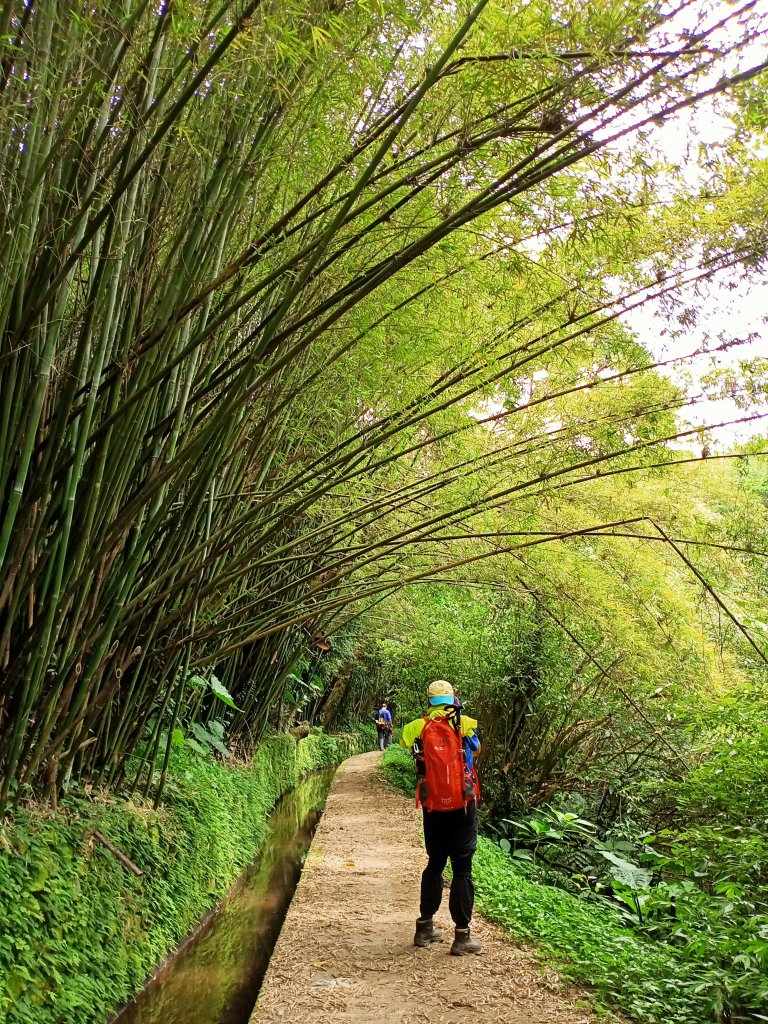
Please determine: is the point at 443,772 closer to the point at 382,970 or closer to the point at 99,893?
the point at 382,970

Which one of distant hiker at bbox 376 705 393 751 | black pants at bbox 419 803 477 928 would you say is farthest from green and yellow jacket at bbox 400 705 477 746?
distant hiker at bbox 376 705 393 751

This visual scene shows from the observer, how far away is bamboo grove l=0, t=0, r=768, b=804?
190 centimetres

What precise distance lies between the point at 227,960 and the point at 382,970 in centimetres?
94

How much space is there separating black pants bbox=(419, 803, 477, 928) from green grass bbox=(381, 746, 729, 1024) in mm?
390

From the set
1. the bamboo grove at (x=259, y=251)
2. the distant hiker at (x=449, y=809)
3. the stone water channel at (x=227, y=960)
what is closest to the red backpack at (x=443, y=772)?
the distant hiker at (x=449, y=809)

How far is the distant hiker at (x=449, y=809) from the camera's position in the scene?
2979 millimetres

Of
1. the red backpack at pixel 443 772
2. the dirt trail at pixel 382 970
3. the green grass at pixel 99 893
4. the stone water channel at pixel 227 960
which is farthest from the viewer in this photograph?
the red backpack at pixel 443 772

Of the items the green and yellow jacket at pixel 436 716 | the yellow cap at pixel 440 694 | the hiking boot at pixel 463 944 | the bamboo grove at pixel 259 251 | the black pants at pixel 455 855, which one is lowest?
the hiking boot at pixel 463 944

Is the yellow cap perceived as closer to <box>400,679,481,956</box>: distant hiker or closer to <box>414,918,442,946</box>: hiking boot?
<box>400,679,481,956</box>: distant hiker

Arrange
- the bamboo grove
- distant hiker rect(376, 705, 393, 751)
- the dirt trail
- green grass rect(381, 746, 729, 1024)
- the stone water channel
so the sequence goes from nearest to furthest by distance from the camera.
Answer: the bamboo grove → green grass rect(381, 746, 729, 1024) → the dirt trail → the stone water channel → distant hiker rect(376, 705, 393, 751)

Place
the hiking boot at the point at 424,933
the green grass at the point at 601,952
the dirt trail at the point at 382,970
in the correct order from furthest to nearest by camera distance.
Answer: the hiking boot at the point at 424,933, the dirt trail at the point at 382,970, the green grass at the point at 601,952

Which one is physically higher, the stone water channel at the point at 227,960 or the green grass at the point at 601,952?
the green grass at the point at 601,952

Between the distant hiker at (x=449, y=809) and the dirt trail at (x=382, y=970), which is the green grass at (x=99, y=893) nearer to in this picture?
the dirt trail at (x=382, y=970)

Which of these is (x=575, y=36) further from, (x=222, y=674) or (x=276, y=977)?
(x=222, y=674)
